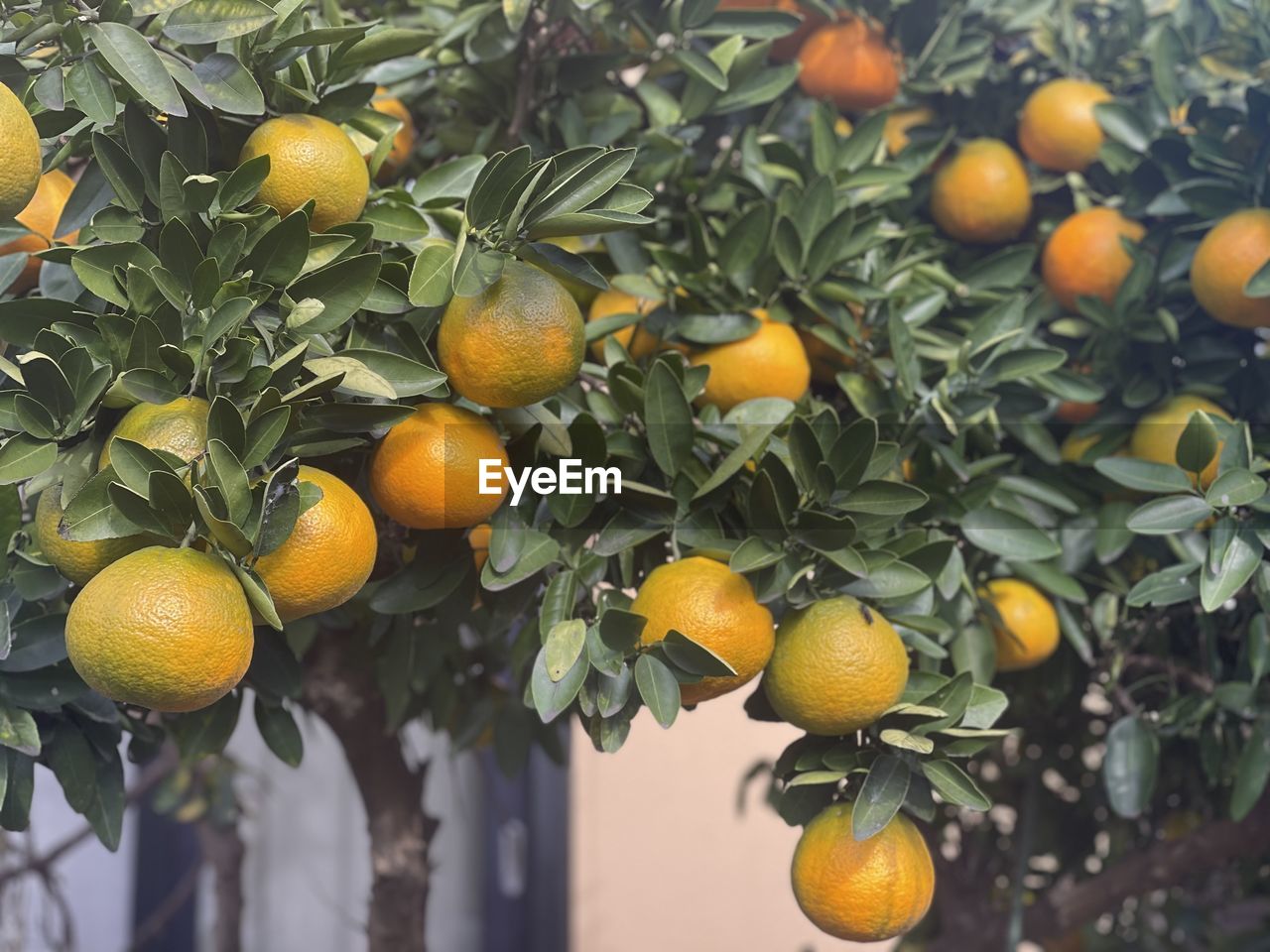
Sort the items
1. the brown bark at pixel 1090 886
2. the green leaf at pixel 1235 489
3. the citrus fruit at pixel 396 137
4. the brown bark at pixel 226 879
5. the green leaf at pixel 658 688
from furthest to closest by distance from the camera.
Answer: the brown bark at pixel 226 879, the brown bark at pixel 1090 886, the citrus fruit at pixel 396 137, the green leaf at pixel 1235 489, the green leaf at pixel 658 688

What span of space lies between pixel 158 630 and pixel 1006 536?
556 mm

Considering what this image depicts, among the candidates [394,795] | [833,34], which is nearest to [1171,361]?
[833,34]

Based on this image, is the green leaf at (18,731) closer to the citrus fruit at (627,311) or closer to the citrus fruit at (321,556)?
the citrus fruit at (321,556)

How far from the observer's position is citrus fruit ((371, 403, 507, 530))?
2.06ft

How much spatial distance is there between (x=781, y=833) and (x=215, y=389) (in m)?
1.51

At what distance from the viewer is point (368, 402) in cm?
60

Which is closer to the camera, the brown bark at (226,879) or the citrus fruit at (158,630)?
the citrus fruit at (158,630)

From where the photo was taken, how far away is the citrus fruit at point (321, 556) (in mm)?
568

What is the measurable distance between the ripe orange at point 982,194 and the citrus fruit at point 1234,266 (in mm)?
167

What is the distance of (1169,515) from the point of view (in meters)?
0.75

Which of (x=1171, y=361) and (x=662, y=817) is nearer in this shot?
(x=1171, y=361)

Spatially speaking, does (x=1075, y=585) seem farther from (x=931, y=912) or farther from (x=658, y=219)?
(x=931, y=912)

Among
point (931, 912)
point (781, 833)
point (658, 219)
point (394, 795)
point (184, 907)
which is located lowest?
point (184, 907)

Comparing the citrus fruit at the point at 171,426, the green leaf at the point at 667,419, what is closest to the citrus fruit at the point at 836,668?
the green leaf at the point at 667,419
